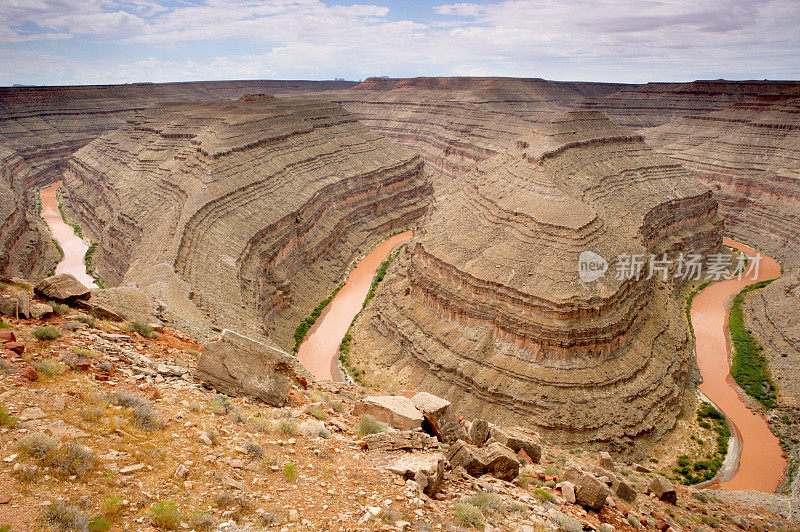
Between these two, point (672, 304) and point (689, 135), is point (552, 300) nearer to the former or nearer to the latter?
point (672, 304)

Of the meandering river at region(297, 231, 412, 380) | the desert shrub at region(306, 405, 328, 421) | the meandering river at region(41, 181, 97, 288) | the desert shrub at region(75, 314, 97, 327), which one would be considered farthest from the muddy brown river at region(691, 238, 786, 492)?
the meandering river at region(41, 181, 97, 288)


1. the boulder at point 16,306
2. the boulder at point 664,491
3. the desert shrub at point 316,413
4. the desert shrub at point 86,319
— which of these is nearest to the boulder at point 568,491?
the boulder at point 664,491

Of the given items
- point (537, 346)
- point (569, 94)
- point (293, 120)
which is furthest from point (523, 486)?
point (569, 94)

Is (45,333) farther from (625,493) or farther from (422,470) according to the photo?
(625,493)

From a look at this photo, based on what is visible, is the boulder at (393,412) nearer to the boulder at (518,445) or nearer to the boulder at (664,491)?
the boulder at (518,445)

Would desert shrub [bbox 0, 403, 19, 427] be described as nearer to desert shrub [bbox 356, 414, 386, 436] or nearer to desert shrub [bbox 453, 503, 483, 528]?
desert shrub [bbox 356, 414, 386, 436]
